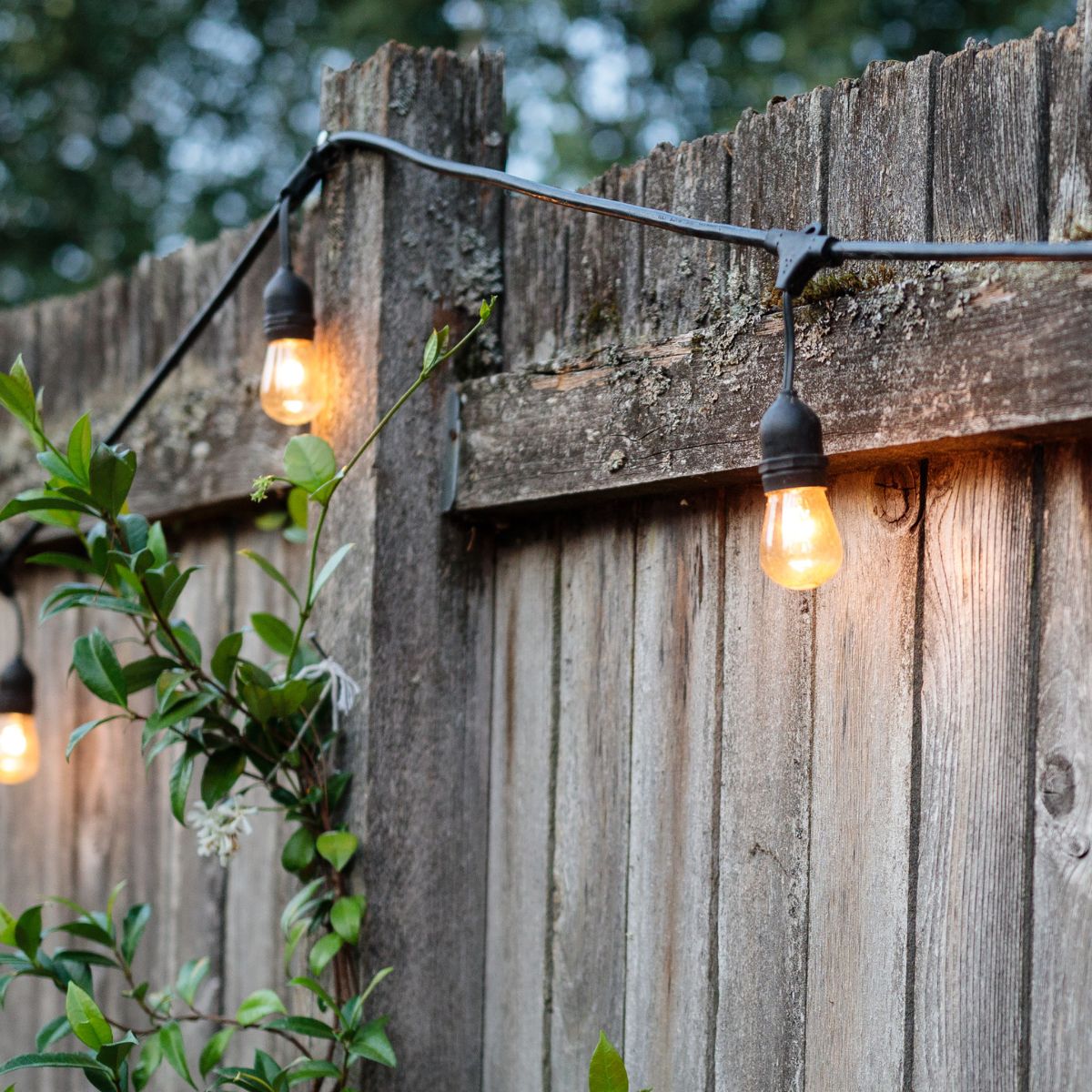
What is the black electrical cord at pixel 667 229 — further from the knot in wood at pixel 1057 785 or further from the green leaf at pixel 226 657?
the green leaf at pixel 226 657

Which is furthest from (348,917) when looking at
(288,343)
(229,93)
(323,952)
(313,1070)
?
(229,93)

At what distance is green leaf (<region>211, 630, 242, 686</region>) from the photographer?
166 centimetres

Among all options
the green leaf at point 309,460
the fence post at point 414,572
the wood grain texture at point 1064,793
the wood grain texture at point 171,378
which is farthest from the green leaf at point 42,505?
the wood grain texture at point 1064,793

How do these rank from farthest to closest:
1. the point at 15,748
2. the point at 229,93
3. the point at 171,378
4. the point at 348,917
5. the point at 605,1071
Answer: the point at 229,93
the point at 171,378
the point at 15,748
the point at 348,917
the point at 605,1071

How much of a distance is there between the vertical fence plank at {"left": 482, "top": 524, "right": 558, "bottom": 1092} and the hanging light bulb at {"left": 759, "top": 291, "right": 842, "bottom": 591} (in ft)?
1.95

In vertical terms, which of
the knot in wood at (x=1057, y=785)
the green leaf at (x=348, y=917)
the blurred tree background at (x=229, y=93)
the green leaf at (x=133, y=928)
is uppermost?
the blurred tree background at (x=229, y=93)

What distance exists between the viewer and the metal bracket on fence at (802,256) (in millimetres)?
1216

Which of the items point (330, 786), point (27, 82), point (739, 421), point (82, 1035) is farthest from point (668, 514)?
point (27, 82)

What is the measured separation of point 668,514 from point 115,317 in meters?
1.41

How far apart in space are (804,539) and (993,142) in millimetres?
423

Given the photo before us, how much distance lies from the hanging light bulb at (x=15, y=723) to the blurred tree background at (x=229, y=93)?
3.84 metres

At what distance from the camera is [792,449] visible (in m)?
1.14

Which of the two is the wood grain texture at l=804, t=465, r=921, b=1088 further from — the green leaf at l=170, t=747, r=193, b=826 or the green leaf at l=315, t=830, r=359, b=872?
the green leaf at l=170, t=747, r=193, b=826

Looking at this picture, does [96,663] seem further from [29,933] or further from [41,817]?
[41,817]
